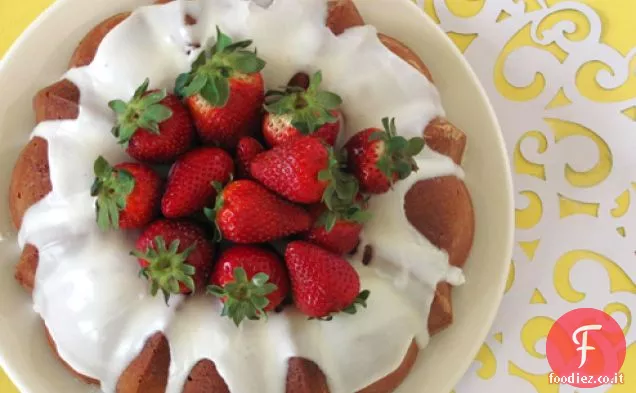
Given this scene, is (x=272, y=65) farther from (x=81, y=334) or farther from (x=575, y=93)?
(x=575, y=93)

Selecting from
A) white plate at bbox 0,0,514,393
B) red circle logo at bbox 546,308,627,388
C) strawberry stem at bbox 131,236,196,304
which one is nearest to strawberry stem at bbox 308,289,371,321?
strawberry stem at bbox 131,236,196,304

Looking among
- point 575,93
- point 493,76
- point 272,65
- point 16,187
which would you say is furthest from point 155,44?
point 575,93

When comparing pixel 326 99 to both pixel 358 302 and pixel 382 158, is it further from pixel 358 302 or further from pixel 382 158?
pixel 358 302

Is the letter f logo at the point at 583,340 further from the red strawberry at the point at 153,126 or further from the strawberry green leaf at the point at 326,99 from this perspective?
the red strawberry at the point at 153,126

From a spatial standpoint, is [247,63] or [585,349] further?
[585,349]

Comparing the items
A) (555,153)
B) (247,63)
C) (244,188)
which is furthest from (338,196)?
(555,153)

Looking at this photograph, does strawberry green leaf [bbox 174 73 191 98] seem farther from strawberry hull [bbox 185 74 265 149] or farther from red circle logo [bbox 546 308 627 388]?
red circle logo [bbox 546 308 627 388]
